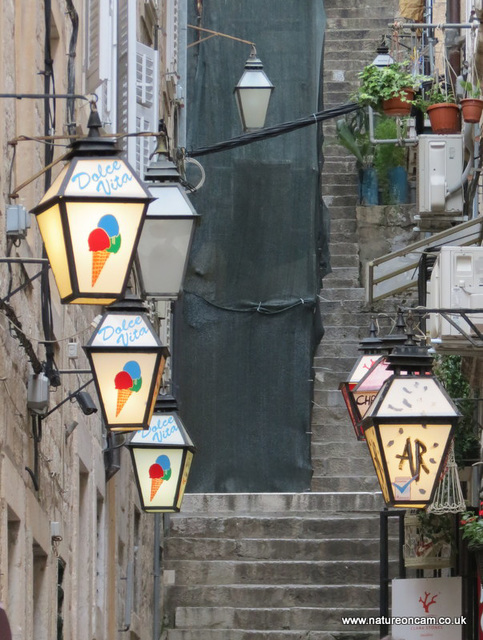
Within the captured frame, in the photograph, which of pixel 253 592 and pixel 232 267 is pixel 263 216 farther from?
pixel 253 592

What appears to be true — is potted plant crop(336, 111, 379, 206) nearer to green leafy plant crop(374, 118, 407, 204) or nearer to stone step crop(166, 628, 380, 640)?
green leafy plant crop(374, 118, 407, 204)

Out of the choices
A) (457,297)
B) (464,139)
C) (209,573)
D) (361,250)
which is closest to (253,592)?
(209,573)

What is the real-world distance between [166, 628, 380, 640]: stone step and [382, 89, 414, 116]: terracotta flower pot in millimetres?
4354

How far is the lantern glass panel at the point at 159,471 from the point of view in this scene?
11383mm

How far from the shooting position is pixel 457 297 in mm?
11875

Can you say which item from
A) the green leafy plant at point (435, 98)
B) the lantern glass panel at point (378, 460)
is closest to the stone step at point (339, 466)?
the green leafy plant at point (435, 98)

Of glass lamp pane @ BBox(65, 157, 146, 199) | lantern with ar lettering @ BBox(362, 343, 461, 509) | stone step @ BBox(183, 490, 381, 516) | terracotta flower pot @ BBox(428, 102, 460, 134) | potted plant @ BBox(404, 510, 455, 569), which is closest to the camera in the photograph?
glass lamp pane @ BBox(65, 157, 146, 199)

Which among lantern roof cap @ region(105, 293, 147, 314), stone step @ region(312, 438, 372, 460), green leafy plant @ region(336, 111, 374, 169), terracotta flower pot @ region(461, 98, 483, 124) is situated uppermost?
green leafy plant @ region(336, 111, 374, 169)

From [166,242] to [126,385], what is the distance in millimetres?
1143

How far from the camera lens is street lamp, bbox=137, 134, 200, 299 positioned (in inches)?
356

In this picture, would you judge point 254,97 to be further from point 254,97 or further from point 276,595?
point 276,595

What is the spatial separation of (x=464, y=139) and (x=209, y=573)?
15.3 ft

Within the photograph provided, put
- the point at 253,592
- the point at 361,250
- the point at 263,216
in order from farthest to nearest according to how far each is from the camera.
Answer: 1. the point at 361,250
2. the point at 263,216
3. the point at 253,592

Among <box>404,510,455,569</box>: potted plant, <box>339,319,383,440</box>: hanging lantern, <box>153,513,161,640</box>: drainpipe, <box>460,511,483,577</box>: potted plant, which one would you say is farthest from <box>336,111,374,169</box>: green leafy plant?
<box>460,511,483,577</box>: potted plant
